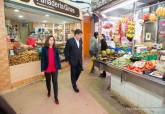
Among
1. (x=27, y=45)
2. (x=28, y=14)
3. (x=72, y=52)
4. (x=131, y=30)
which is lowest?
(x=72, y=52)

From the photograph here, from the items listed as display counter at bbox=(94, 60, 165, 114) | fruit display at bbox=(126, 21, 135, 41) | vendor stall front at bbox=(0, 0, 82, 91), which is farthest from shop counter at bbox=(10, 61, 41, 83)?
fruit display at bbox=(126, 21, 135, 41)

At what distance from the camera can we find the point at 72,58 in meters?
4.59

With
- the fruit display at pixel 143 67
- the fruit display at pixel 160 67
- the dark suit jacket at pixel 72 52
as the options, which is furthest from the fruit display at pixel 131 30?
the fruit display at pixel 160 67

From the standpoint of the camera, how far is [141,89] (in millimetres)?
3457

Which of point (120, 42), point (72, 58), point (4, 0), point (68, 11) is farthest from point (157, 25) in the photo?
point (4, 0)

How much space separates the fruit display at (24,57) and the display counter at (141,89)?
8.49 ft

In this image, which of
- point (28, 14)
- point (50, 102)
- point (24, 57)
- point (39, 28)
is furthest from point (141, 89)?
point (39, 28)

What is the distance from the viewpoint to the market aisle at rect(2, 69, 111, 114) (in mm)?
3613

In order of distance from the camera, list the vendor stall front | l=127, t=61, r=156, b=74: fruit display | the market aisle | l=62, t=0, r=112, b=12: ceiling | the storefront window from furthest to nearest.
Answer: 1. l=62, t=0, r=112, b=12: ceiling
2. the storefront window
3. the vendor stall front
4. the market aisle
5. l=127, t=61, r=156, b=74: fruit display

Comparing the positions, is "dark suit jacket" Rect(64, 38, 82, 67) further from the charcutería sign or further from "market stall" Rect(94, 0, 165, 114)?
the charcutería sign

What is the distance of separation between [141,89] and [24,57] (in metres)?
3.62

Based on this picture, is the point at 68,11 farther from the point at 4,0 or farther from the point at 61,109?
the point at 61,109

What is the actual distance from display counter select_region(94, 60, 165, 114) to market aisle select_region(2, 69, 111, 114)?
72 centimetres

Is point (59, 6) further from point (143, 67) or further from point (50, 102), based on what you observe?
point (143, 67)
